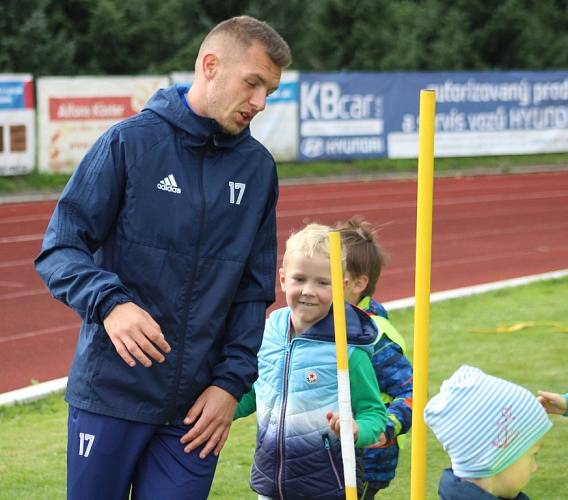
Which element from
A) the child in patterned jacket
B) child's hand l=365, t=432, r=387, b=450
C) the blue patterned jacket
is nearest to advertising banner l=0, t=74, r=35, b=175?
the child in patterned jacket

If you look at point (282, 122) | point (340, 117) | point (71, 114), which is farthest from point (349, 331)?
point (340, 117)

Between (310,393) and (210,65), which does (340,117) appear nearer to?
(310,393)

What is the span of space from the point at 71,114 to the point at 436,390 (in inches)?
586

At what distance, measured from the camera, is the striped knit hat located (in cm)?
295

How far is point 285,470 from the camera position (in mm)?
4184

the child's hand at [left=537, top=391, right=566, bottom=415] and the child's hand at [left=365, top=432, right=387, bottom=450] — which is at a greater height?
the child's hand at [left=537, top=391, right=566, bottom=415]

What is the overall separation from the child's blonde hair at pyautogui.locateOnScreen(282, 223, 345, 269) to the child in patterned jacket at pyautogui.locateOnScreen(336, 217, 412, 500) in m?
0.47

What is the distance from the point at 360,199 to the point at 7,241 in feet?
24.2

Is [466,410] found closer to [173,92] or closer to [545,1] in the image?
[173,92]

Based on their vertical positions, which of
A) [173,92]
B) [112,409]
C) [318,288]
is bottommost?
[112,409]

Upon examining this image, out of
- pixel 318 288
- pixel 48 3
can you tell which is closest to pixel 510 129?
pixel 48 3

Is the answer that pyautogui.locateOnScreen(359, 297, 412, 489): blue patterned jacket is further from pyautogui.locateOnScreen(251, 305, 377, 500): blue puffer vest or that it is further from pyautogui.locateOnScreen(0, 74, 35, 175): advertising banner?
pyautogui.locateOnScreen(0, 74, 35, 175): advertising banner

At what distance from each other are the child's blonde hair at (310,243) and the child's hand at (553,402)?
3.02 ft

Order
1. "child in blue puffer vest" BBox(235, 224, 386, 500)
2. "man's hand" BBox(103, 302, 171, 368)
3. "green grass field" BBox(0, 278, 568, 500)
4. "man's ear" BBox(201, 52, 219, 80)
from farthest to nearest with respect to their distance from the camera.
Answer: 1. "green grass field" BBox(0, 278, 568, 500)
2. "child in blue puffer vest" BBox(235, 224, 386, 500)
3. "man's ear" BBox(201, 52, 219, 80)
4. "man's hand" BBox(103, 302, 171, 368)
